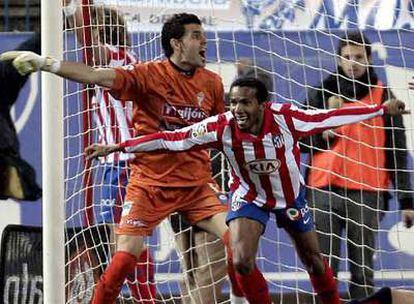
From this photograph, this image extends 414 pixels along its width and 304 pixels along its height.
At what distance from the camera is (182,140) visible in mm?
5977

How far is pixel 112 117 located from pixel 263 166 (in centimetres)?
130

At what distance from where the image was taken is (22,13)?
9.02 meters

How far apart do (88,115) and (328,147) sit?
52.5 inches

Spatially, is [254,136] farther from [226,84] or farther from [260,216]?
[226,84]

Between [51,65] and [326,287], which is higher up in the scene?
[51,65]

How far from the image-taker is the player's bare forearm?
574cm

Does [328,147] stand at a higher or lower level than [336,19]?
lower

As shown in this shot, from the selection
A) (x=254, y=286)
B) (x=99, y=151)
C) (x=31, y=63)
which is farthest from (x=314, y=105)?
(x=31, y=63)

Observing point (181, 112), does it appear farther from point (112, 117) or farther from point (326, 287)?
point (326, 287)

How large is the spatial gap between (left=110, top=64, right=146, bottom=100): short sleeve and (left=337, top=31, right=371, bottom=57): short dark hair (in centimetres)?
130

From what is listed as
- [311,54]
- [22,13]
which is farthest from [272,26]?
[22,13]

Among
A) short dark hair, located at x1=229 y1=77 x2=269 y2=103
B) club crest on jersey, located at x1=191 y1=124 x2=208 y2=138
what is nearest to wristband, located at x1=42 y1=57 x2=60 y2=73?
club crest on jersey, located at x1=191 y1=124 x2=208 y2=138

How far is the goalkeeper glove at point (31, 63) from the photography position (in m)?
5.61

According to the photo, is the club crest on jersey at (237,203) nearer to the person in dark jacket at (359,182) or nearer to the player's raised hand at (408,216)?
the person in dark jacket at (359,182)
